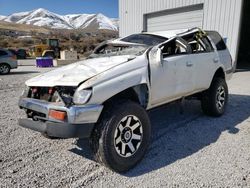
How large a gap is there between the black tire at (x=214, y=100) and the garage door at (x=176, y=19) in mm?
8246

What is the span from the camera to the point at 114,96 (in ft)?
10.9

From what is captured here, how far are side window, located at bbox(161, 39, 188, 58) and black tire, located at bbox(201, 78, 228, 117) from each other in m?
1.17

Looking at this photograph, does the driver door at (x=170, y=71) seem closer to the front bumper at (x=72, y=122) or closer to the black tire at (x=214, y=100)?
the black tire at (x=214, y=100)

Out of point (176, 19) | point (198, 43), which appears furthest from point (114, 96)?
point (176, 19)

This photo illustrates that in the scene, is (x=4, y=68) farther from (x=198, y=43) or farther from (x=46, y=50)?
(x=46, y=50)

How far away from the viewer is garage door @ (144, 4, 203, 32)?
12797 mm

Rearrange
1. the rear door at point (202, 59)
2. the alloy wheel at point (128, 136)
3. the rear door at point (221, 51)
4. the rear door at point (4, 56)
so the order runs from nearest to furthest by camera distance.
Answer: the alloy wheel at point (128, 136) < the rear door at point (202, 59) < the rear door at point (221, 51) < the rear door at point (4, 56)

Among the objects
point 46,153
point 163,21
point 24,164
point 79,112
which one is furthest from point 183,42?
point 163,21

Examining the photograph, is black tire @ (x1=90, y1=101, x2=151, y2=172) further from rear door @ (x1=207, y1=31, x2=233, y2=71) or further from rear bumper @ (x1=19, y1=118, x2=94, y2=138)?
rear door @ (x1=207, y1=31, x2=233, y2=71)

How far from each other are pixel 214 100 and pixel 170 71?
168cm

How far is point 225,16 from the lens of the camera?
11.6m

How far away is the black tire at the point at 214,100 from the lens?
5.16m

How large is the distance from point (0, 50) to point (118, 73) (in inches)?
562

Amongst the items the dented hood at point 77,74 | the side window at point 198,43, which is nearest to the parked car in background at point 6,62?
the dented hood at point 77,74
